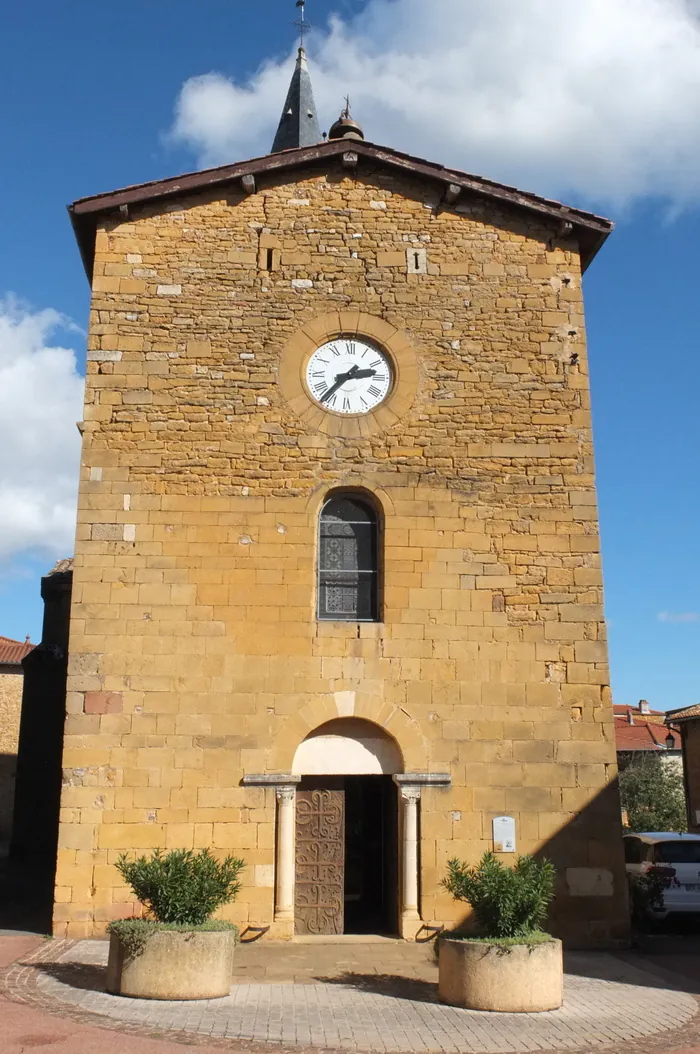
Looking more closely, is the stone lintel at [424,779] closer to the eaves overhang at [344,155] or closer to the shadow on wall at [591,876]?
the shadow on wall at [591,876]

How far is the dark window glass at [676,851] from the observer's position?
12.2m

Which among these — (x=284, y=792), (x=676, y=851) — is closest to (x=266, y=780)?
(x=284, y=792)

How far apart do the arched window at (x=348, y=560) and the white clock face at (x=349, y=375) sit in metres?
1.19

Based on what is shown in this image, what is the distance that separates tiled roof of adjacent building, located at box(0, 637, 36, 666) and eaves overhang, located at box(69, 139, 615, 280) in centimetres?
1941

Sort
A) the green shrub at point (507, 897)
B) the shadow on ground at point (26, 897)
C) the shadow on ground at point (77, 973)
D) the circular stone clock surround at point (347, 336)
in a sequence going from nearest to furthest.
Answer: the green shrub at point (507, 897) < the shadow on ground at point (77, 973) < the shadow on ground at point (26, 897) < the circular stone clock surround at point (347, 336)

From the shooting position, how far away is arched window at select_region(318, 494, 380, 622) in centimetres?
1095

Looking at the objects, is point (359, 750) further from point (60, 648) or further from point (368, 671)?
point (60, 648)

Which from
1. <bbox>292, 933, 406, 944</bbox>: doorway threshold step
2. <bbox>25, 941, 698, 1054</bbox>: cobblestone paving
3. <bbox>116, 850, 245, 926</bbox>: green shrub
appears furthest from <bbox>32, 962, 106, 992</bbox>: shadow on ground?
<bbox>292, 933, 406, 944</bbox>: doorway threshold step

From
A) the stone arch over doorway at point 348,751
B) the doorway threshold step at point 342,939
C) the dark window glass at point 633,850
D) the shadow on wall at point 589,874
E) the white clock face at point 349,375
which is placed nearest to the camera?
the doorway threshold step at point 342,939

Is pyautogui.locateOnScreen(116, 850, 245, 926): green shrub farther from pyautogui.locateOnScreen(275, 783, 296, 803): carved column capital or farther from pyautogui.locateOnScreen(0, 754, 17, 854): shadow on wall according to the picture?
pyautogui.locateOnScreen(0, 754, 17, 854): shadow on wall

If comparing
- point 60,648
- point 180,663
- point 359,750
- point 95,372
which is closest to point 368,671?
point 359,750

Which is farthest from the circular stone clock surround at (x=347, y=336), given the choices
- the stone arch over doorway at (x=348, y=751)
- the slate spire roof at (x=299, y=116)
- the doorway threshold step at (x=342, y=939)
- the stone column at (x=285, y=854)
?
the slate spire roof at (x=299, y=116)

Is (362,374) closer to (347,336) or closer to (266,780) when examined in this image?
(347,336)

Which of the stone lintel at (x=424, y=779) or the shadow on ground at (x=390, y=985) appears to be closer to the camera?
the shadow on ground at (x=390, y=985)
